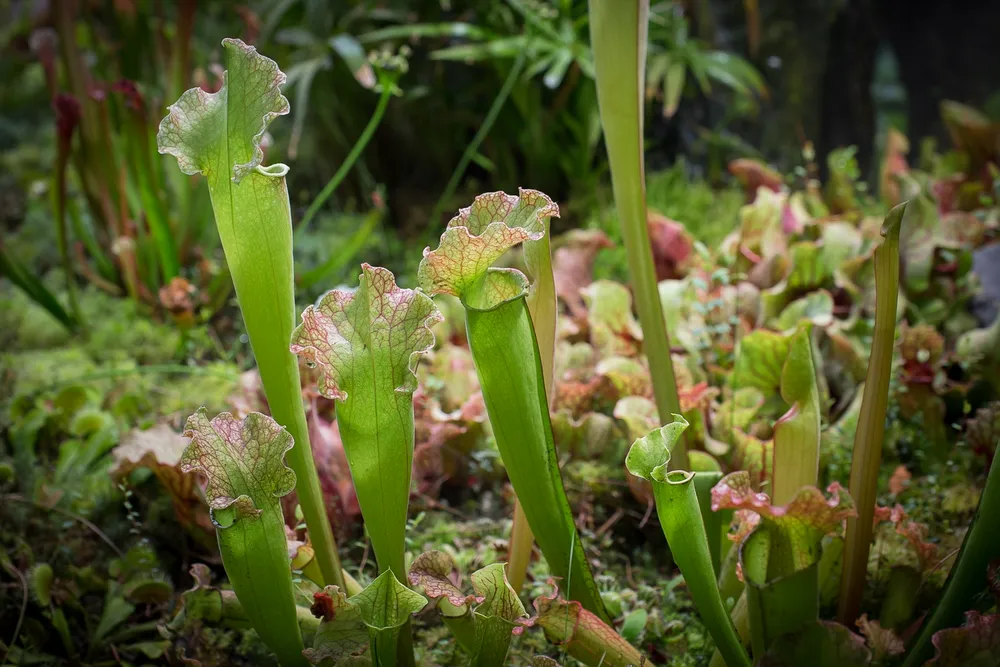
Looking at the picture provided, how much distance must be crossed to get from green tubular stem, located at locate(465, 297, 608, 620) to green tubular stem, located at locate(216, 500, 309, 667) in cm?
25

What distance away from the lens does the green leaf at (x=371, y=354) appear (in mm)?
704

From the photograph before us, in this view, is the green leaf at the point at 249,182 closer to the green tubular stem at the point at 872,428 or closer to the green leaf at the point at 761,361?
the green tubular stem at the point at 872,428

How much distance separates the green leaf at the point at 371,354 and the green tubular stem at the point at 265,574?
107 mm

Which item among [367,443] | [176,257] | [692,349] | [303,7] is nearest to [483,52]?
[303,7]

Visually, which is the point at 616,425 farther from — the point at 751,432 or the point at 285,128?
the point at 285,128

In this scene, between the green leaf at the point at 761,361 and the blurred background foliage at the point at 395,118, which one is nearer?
the green leaf at the point at 761,361

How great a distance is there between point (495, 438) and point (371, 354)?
16 cm

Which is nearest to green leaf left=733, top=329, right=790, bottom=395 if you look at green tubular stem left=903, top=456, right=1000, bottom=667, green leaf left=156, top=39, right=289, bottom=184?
green tubular stem left=903, top=456, right=1000, bottom=667

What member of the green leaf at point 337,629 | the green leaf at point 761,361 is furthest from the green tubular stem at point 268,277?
the green leaf at point 761,361

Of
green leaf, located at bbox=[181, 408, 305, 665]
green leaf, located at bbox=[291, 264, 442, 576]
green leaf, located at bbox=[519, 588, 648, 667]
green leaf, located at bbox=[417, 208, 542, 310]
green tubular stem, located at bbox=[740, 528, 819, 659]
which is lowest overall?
green leaf, located at bbox=[519, 588, 648, 667]

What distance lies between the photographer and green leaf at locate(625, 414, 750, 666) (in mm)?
722

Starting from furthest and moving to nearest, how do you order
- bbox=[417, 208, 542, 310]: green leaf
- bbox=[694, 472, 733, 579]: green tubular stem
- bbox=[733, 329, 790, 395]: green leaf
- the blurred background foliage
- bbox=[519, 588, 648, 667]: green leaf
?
the blurred background foliage < bbox=[733, 329, 790, 395]: green leaf < bbox=[694, 472, 733, 579]: green tubular stem < bbox=[519, 588, 648, 667]: green leaf < bbox=[417, 208, 542, 310]: green leaf

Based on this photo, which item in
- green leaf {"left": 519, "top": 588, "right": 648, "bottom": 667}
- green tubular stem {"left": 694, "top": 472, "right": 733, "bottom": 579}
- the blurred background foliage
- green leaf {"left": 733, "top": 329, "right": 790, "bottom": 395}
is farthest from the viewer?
the blurred background foliage

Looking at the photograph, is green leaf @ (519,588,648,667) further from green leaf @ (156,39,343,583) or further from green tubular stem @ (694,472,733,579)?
green leaf @ (156,39,343,583)
